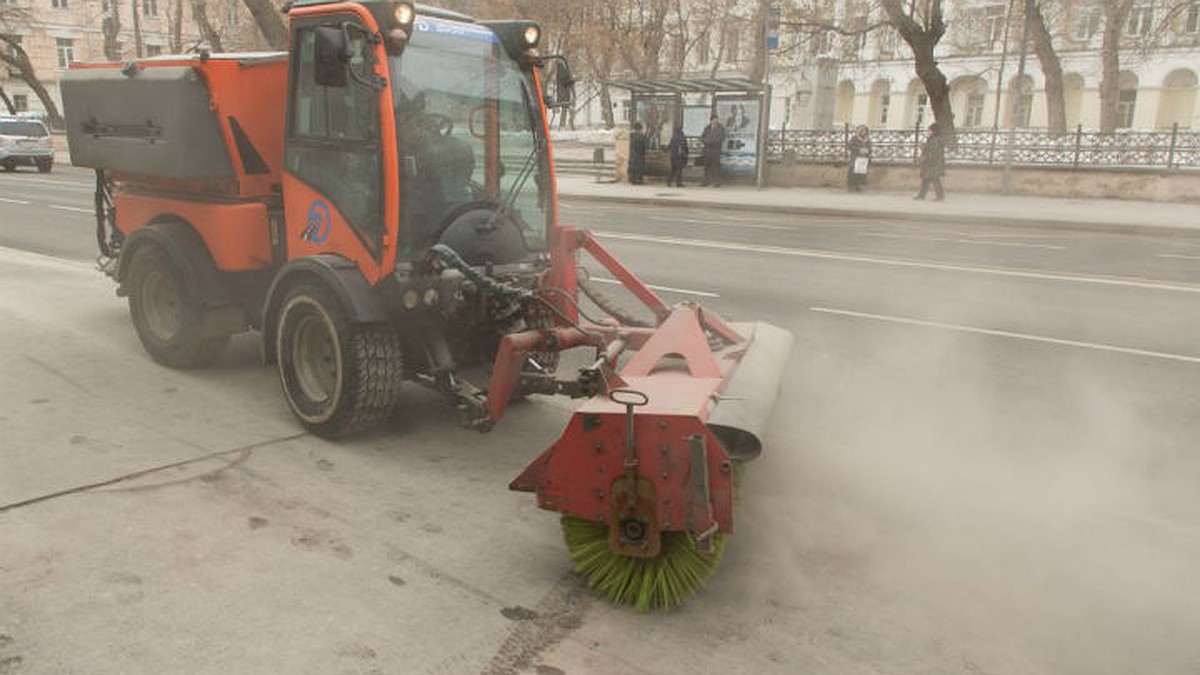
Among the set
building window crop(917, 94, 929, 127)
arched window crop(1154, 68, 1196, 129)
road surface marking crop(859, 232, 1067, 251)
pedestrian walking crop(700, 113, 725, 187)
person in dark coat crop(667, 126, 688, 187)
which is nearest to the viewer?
road surface marking crop(859, 232, 1067, 251)

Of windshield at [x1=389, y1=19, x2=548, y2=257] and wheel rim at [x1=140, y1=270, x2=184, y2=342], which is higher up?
windshield at [x1=389, y1=19, x2=548, y2=257]

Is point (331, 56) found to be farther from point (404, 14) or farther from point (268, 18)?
point (268, 18)

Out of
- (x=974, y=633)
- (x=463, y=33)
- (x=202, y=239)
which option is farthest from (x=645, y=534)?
(x=202, y=239)

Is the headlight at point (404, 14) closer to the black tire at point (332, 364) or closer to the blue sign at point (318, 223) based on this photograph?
the blue sign at point (318, 223)

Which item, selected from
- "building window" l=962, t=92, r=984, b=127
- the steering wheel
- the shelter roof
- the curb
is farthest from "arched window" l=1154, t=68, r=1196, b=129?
the steering wheel

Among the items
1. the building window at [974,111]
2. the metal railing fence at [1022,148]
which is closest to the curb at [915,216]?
the metal railing fence at [1022,148]

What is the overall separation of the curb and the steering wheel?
16031mm

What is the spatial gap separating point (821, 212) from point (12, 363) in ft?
55.9

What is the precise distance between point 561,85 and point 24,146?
29.2m

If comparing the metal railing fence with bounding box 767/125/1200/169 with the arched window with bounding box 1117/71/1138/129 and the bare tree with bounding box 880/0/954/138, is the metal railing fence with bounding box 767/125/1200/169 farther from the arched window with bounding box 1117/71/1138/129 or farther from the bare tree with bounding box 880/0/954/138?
the arched window with bounding box 1117/71/1138/129

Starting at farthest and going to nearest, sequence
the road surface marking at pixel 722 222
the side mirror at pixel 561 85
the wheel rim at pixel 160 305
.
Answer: the road surface marking at pixel 722 222 < the wheel rim at pixel 160 305 < the side mirror at pixel 561 85

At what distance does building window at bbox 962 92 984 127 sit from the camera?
204 ft

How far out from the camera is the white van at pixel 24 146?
1125 inches

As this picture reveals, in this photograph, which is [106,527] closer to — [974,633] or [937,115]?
[974,633]
